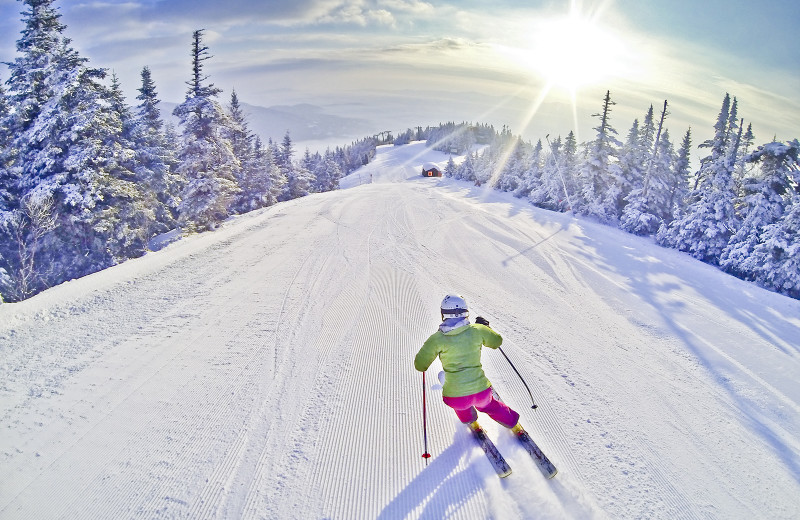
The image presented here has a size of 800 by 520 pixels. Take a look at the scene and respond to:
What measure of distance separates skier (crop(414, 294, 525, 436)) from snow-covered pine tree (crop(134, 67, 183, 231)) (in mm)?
23529

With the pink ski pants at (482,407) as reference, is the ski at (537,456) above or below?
below

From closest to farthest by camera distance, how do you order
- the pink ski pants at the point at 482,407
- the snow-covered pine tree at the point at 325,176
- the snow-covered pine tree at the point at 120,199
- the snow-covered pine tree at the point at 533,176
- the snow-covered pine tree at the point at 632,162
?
the pink ski pants at the point at 482,407 → the snow-covered pine tree at the point at 120,199 → the snow-covered pine tree at the point at 632,162 → the snow-covered pine tree at the point at 533,176 → the snow-covered pine tree at the point at 325,176

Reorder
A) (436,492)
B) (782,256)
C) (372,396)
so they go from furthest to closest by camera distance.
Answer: (782,256)
(372,396)
(436,492)

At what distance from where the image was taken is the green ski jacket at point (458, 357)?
4.43 meters

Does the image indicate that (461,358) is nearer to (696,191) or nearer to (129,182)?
(129,182)

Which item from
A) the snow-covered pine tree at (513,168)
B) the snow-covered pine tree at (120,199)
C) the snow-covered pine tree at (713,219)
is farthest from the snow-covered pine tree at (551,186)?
the snow-covered pine tree at (120,199)

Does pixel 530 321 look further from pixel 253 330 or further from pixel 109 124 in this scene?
pixel 109 124

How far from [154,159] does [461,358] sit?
25.8 meters

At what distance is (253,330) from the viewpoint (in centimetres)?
754

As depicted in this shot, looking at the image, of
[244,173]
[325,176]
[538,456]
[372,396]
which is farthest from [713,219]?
[325,176]

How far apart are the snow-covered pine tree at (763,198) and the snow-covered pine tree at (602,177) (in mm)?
12290

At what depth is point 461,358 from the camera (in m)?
4.45

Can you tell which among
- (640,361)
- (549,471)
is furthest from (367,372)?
(640,361)

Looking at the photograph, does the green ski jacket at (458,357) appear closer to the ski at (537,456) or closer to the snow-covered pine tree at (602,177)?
the ski at (537,456)
